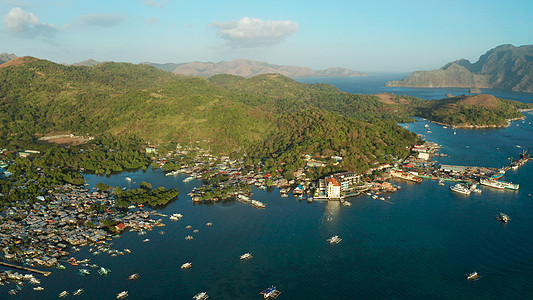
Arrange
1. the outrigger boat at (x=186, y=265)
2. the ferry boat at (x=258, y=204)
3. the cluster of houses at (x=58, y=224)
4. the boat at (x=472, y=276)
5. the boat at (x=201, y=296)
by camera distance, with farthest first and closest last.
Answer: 1. the ferry boat at (x=258, y=204)
2. the cluster of houses at (x=58, y=224)
3. the outrigger boat at (x=186, y=265)
4. the boat at (x=472, y=276)
5. the boat at (x=201, y=296)

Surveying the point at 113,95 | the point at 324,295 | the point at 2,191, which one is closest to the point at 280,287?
the point at 324,295

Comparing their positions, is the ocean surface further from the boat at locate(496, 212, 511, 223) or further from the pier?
the pier

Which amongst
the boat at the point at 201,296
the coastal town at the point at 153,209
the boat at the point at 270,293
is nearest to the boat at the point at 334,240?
the coastal town at the point at 153,209

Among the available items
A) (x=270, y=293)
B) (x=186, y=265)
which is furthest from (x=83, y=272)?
(x=270, y=293)

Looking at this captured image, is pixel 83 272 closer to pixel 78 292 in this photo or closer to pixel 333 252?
pixel 78 292

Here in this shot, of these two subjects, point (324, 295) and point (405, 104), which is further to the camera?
point (405, 104)

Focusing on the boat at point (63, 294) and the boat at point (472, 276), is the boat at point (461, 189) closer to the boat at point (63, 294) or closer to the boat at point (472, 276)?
the boat at point (472, 276)

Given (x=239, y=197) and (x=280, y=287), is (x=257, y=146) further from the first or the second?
(x=280, y=287)
